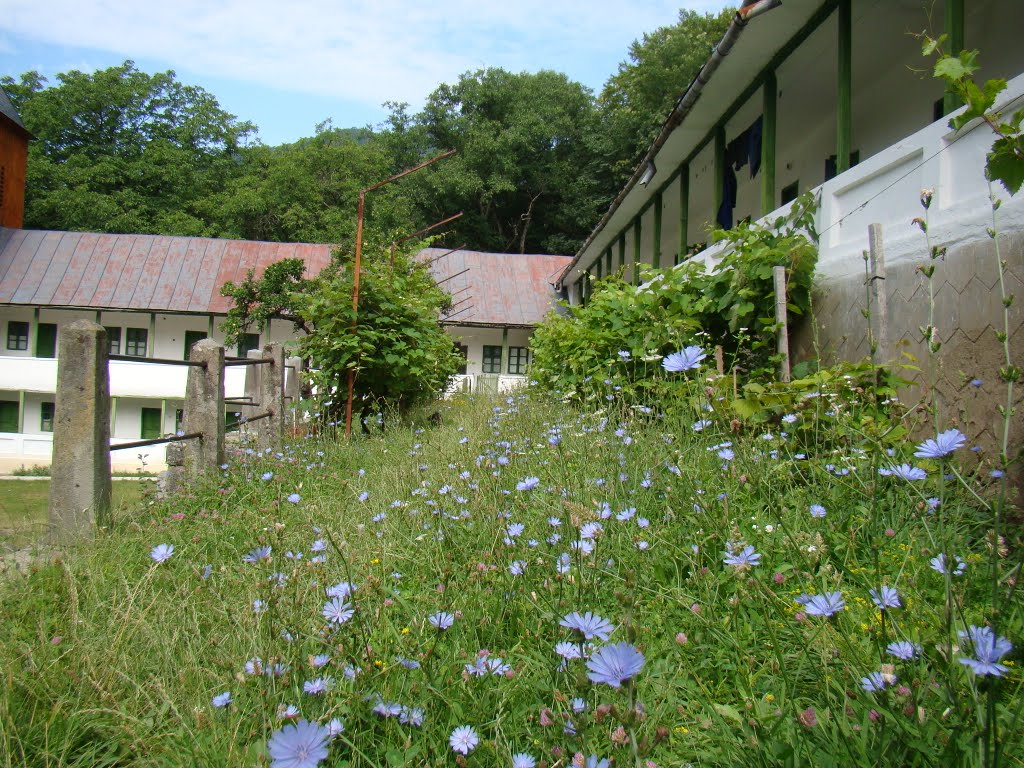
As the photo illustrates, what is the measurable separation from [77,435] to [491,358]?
22.3 meters

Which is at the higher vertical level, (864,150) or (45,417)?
(864,150)

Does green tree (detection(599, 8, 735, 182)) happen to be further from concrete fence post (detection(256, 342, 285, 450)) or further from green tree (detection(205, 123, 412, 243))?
concrete fence post (detection(256, 342, 285, 450))

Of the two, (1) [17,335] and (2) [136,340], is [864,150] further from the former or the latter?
(1) [17,335]

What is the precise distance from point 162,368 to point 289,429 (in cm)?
2002

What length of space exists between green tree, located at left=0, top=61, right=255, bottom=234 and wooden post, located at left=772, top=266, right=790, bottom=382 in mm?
31452

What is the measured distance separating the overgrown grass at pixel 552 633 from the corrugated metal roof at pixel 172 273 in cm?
2119

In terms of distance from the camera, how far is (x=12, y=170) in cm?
2738

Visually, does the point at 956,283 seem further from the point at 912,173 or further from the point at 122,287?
the point at 122,287

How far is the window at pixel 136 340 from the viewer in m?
24.7

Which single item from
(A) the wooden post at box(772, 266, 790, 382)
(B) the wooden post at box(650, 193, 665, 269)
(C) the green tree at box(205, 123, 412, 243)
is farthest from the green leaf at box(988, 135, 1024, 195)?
(C) the green tree at box(205, 123, 412, 243)

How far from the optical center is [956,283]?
4.03 m

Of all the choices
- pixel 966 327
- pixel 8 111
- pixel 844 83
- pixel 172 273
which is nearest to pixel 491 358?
pixel 172 273

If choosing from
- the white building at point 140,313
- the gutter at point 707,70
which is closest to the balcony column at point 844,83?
the gutter at point 707,70

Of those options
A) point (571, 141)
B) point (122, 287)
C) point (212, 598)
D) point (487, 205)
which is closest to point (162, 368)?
point (122, 287)
